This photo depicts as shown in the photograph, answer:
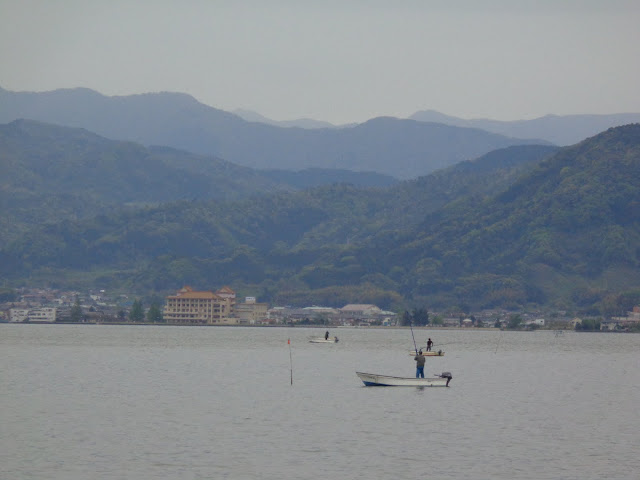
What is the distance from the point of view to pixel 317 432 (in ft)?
198

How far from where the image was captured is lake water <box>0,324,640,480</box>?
4975 cm

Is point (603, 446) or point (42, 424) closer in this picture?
point (603, 446)

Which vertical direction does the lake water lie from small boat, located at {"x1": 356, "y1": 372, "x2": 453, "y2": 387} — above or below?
below

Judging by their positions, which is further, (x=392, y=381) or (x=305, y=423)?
(x=392, y=381)

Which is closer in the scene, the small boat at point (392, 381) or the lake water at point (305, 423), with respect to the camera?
the lake water at point (305, 423)

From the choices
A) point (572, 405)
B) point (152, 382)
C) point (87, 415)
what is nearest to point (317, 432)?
point (87, 415)

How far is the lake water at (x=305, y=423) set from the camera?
4975 cm

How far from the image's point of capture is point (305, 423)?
63.9 metres

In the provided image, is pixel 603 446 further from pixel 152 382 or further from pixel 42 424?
pixel 152 382

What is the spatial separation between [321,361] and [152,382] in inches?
1509

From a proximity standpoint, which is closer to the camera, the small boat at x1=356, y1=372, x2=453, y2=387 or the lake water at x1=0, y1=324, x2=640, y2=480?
the lake water at x1=0, y1=324, x2=640, y2=480

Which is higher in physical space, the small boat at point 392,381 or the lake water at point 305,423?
the small boat at point 392,381

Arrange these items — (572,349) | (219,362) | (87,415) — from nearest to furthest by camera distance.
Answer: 1. (87,415)
2. (219,362)
3. (572,349)

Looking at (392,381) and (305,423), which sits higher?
(392,381)
